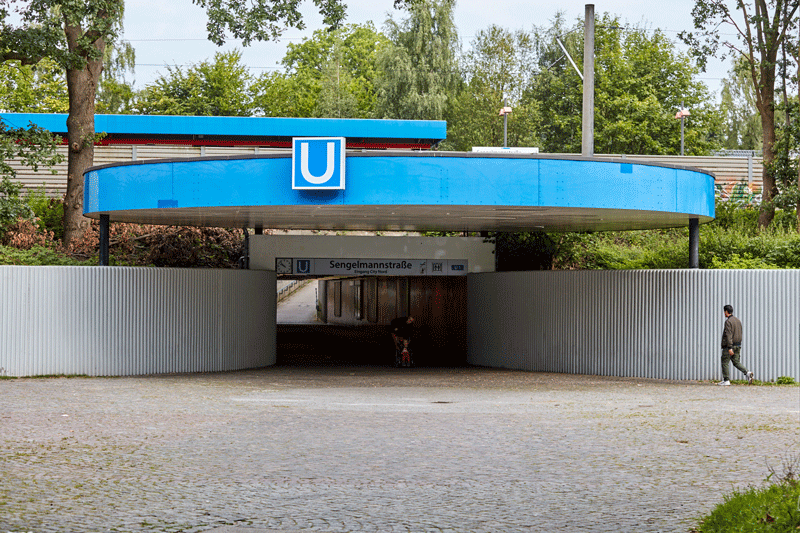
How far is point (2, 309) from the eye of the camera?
1684 cm

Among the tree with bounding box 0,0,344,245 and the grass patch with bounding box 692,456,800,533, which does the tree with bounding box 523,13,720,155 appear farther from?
the grass patch with bounding box 692,456,800,533

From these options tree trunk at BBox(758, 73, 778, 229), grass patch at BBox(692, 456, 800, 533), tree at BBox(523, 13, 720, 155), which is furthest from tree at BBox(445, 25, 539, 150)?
grass patch at BBox(692, 456, 800, 533)

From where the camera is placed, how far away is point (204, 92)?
65.9m

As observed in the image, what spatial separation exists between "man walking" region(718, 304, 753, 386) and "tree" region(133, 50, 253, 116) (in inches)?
2001

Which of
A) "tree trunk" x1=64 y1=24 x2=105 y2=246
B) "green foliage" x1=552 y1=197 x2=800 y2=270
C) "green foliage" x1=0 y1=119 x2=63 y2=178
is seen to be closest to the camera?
"green foliage" x1=552 y1=197 x2=800 y2=270

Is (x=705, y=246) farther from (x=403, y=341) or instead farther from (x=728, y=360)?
(x=403, y=341)

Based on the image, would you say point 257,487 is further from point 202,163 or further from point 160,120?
point 160,120

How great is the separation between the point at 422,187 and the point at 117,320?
7.00m

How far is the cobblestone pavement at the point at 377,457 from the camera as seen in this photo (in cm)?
661

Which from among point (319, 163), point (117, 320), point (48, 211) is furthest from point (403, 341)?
point (48, 211)

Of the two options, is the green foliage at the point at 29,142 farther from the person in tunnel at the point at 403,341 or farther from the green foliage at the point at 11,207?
the person in tunnel at the point at 403,341

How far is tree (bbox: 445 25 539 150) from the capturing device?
58125mm

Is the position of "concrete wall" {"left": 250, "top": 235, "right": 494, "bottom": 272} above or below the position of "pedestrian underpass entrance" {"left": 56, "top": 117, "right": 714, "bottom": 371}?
below

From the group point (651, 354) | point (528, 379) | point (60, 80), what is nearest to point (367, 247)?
point (528, 379)
